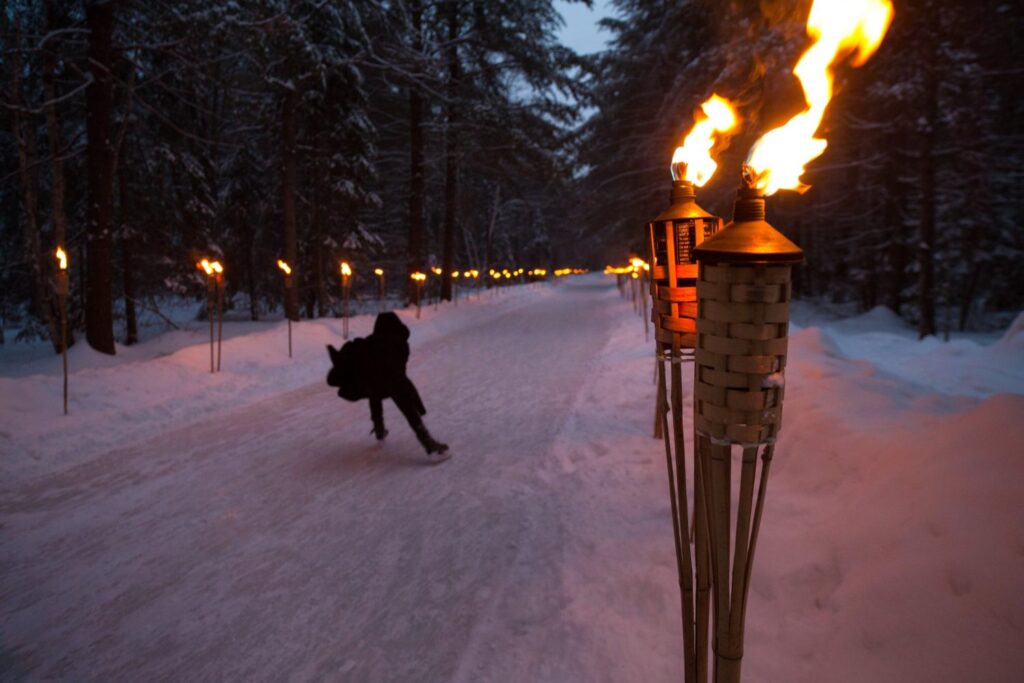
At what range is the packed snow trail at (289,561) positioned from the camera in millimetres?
2904

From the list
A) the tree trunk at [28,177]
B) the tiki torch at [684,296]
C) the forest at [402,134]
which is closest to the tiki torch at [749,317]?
the tiki torch at [684,296]

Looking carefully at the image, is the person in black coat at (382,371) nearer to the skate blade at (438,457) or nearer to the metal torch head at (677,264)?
the skate blade at (438,457)

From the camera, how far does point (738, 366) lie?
57.8 inches

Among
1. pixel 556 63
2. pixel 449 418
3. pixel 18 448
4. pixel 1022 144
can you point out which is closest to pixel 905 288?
pixel 1022 144

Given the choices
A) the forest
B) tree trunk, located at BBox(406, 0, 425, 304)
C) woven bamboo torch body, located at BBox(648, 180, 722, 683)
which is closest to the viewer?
woven bamboo torch body, located at BBox(648, 180, 722, 683)

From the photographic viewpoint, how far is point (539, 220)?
72062 mm

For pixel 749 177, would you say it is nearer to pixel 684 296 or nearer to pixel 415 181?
pixel 684 296

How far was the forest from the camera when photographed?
436 inches

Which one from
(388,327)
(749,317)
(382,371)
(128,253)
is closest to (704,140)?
(749,317)

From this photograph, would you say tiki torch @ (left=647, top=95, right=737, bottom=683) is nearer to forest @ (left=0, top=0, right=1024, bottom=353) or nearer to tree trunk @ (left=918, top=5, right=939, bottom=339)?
forest @ (left=0, top=0, right=1024, bottom=353)

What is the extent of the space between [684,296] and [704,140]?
91 centimetres

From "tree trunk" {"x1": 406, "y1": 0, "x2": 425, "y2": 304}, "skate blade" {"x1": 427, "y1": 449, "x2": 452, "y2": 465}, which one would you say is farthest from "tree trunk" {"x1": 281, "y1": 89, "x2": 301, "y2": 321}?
"skate blade" {"x1": 427, "y1": 449, "x2": 452, "y2": 465}

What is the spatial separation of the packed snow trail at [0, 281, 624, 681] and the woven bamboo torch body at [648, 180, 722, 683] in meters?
1.18

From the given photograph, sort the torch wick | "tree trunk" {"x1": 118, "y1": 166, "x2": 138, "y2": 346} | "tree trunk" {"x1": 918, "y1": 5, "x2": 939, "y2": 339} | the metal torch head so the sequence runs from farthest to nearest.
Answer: "tree trunk" {"x1": 118, "y1": 166, "x2": 138, "y2": 346}, "tree trunk" {"x1": 918, "y1": 5, "x2": 939, "y2": 339}, the metal torch head, the torch wick
